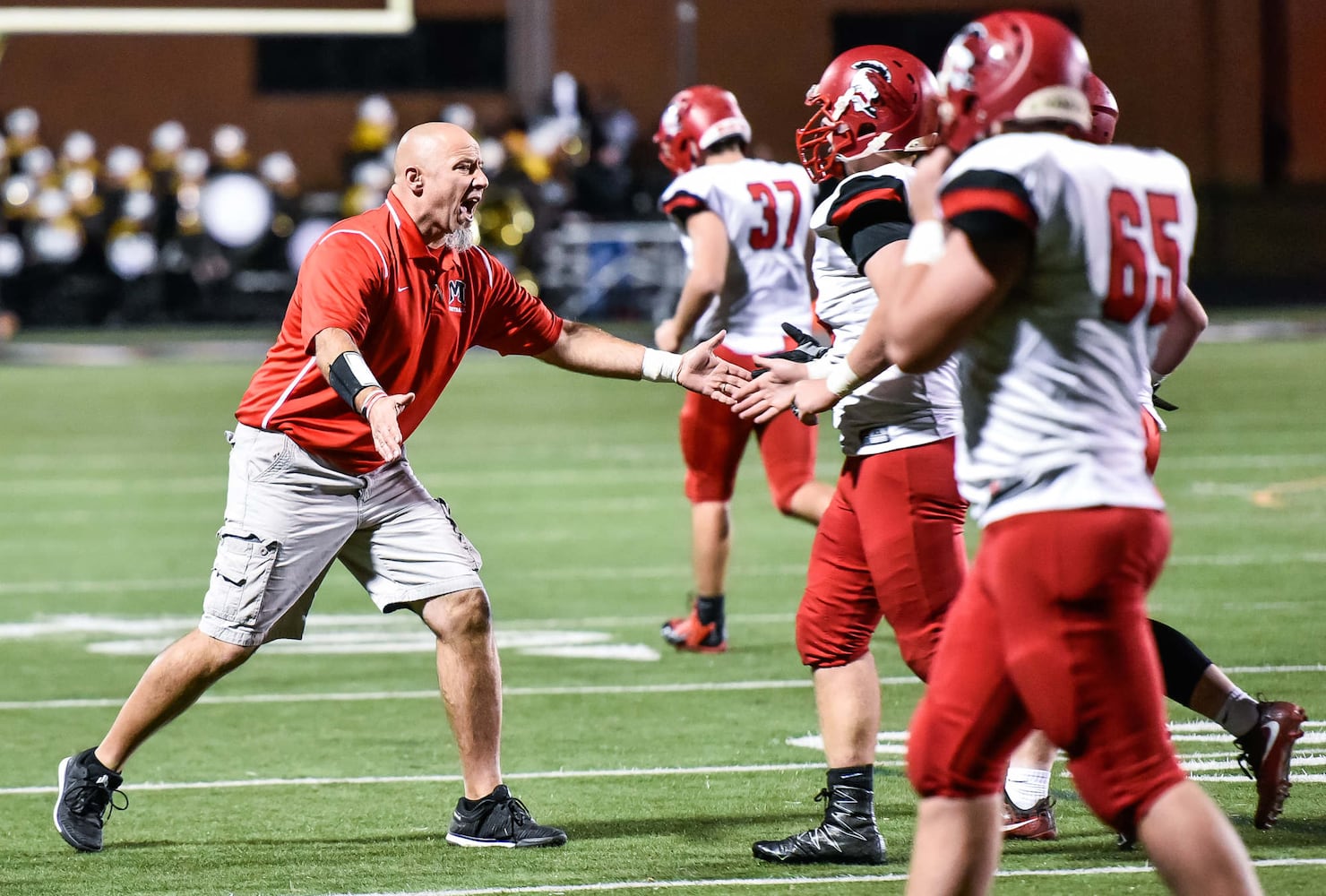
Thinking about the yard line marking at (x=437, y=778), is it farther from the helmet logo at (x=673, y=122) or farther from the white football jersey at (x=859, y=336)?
the helmet logo at (x=673, y=122)

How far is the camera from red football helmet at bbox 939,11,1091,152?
3.54 meters

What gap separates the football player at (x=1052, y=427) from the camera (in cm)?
343

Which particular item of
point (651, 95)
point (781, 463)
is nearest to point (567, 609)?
point (781, 463)

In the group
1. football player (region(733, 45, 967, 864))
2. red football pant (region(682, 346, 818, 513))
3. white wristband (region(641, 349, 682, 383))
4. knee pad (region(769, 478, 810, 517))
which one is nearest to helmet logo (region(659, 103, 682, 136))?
red football pant (region(682, 346, 818, 513))

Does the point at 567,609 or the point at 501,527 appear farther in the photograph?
the point at 501,527

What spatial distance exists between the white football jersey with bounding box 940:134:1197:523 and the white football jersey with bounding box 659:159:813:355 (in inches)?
197

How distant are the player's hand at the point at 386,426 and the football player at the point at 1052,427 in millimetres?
1603

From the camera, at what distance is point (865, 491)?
505 cm

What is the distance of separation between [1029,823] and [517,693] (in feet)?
9.14

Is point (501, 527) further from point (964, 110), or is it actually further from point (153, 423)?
point (964, 110)

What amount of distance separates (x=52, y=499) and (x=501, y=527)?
326cm

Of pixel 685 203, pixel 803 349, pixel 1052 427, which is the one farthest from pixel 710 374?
pixel 685 203

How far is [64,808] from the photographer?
5.42m

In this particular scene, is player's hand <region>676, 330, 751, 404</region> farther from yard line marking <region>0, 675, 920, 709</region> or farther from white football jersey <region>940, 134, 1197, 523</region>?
yard line marking <region>0, 675, 920, 709</region>
